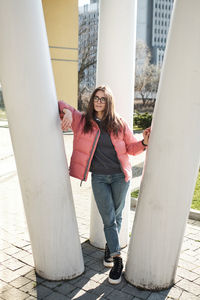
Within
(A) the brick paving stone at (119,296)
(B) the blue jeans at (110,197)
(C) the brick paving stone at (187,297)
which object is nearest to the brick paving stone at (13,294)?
(A) the brick paving stone at (119,296)

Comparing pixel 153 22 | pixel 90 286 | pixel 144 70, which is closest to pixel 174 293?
pixel 90 286

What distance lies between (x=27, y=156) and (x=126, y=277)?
1629 mm

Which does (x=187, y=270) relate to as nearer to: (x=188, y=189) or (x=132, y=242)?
(x=132, y=242)

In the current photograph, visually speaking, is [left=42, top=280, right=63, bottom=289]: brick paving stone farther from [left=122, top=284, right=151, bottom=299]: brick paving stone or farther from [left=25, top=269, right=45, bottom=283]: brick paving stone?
[left=122, top=284, right=151, bottom=299]: brick paving stone

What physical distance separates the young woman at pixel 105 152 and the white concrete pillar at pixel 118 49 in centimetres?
55

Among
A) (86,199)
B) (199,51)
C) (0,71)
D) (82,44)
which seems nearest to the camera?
(199,51)

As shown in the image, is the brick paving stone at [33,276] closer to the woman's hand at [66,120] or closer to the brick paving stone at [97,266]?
the brick paving stone at [97,266]

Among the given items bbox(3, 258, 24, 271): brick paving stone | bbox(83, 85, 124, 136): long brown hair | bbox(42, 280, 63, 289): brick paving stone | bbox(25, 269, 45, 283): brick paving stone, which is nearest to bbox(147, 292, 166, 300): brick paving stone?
bbox(42, 280, 63, 289): brick paving stone

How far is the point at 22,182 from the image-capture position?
3443mm

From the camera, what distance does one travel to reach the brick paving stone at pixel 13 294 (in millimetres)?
3303

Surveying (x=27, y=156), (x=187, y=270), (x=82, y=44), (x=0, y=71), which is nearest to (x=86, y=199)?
(x=187, y=270)

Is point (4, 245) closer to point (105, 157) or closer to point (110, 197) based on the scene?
point (110, 197)

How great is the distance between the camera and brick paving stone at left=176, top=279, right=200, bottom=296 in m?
3.45

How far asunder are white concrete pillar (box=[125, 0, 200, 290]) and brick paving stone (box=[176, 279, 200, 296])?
11 centimetres
